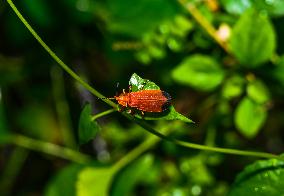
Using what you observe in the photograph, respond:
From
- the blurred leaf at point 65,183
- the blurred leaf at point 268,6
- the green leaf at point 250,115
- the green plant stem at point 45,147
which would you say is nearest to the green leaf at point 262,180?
the green leaf at point 250,115

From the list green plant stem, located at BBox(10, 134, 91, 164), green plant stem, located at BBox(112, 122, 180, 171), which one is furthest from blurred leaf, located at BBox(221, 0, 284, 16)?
green plant stem, located at BBox(10, 134, 91, 164)

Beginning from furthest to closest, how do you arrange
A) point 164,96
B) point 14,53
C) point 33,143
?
1. point 14,53
2. point 33,143
3. point 164,96

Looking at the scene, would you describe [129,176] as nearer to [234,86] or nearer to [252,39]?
[234,86]

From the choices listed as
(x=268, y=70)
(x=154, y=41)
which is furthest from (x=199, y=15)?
(x=268, y=70)

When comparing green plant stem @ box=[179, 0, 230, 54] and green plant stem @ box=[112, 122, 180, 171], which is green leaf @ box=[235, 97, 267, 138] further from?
green plant stem @ box=[112, 122, 180, 171]

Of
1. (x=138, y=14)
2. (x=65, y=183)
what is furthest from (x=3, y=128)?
(x=138, y=14)

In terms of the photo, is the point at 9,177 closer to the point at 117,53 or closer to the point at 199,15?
the point at 117,53
